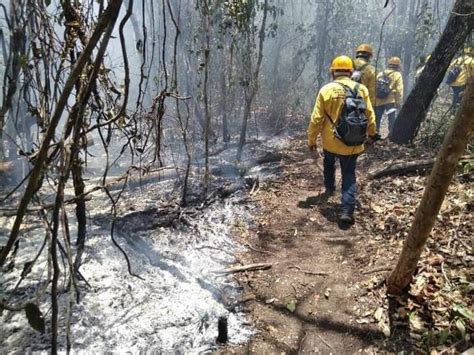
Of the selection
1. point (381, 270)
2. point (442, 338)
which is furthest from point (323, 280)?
point (442, 338)

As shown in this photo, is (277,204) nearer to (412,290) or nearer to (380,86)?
(412,290)

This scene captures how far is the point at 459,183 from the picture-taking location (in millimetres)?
4312

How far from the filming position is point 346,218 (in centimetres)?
450

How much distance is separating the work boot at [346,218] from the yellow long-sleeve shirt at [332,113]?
851 mm

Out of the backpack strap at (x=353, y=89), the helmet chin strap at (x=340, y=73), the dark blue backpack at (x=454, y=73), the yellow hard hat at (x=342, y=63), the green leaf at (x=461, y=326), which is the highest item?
the yellow hard hat at (x=342, y=63)

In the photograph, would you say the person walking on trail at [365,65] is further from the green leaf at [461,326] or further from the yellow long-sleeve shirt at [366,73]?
the green leaf at [461,326]

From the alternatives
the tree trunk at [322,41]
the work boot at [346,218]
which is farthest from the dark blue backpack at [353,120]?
the tree trunk at [322,41]

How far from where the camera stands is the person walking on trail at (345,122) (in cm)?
457

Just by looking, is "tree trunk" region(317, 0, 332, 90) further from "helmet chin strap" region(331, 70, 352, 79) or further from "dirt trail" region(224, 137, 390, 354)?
"dirt trail" region(224, 137, 390, 354)

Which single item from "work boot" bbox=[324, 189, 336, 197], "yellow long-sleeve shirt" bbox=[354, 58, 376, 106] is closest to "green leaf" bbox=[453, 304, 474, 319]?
"work boot" bbox=[324, 189, 336, 197]

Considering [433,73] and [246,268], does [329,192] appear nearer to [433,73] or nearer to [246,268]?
[246,268]

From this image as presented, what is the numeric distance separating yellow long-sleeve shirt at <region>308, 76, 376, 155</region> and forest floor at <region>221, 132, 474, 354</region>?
0.87 m

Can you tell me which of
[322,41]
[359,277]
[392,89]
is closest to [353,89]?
[359,277]

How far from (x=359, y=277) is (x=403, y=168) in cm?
239
